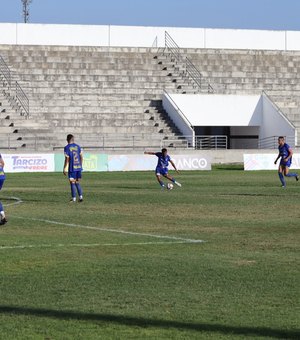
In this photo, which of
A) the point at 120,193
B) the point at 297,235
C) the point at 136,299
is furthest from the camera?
the point at 120,193

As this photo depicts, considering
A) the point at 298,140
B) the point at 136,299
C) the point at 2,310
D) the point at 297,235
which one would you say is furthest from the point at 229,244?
the point at 298,140

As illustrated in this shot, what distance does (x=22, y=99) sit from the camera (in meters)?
63.3

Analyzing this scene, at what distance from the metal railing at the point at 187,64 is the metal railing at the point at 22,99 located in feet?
40.1

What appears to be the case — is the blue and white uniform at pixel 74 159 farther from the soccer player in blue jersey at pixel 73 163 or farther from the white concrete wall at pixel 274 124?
the white concrete wall at pixel 274 124

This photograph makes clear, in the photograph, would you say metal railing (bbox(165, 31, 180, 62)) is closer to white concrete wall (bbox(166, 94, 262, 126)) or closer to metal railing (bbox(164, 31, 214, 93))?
metal railing (bbox(164, 31, 214, 93))

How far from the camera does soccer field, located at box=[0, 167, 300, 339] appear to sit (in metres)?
10.0

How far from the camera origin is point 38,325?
993 centimetres

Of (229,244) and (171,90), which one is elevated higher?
(171,90)

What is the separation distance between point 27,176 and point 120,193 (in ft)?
48.1

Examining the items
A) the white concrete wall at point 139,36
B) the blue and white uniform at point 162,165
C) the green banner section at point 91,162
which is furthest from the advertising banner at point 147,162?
the white concrete wall at point 139,36

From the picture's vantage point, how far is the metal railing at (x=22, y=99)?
62.3 metres

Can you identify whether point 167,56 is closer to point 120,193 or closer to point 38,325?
point 120,193

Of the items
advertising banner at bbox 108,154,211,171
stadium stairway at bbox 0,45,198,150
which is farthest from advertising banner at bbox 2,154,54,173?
stadium stairway at bbox 0,45,198,150

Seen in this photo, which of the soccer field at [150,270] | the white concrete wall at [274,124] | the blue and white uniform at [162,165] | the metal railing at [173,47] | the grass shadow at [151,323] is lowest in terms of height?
the grass shadow at [151,323]
